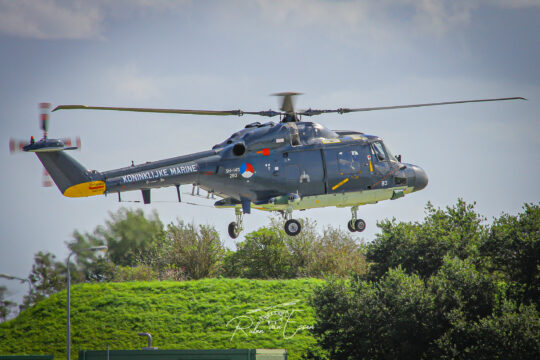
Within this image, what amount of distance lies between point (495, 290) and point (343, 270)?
3076cm

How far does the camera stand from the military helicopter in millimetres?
30969

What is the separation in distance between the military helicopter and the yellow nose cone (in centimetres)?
4

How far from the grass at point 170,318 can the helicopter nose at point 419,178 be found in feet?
54.4

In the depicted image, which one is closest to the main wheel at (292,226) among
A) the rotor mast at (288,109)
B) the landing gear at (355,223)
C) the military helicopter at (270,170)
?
the military helicopter at (270,170)

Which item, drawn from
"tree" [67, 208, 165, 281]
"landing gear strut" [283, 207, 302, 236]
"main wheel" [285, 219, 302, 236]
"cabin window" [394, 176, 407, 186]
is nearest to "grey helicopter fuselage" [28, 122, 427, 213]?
"landing gear strut" [283, 207, 302, 236]

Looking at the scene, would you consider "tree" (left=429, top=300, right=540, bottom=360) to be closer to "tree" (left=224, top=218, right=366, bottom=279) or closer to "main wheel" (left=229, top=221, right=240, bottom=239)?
"main wheel" (left=229, top=221, right=240, bottom=239)

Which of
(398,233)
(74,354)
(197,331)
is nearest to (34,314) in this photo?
(74,354)

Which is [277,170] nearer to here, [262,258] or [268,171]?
[268,171]

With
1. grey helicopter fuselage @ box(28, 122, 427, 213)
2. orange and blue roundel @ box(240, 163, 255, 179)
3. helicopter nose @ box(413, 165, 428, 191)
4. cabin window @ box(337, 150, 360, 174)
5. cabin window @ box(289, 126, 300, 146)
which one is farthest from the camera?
helicopter nose @ box(413, 165, 428, 191)

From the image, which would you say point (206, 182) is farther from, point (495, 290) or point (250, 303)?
point (250, 303)

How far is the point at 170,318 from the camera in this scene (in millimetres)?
53312

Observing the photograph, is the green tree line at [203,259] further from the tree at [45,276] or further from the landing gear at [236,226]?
the landing gear at [236,226]

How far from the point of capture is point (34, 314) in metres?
54.1

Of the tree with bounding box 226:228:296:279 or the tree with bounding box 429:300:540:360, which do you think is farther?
the tree with bounding box 226:228:296:279
